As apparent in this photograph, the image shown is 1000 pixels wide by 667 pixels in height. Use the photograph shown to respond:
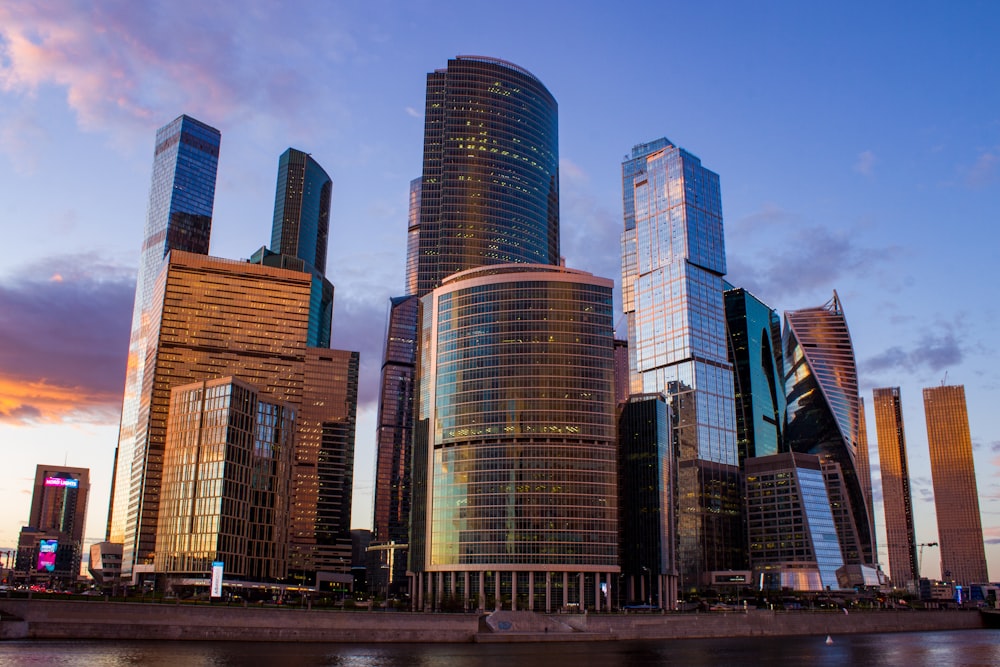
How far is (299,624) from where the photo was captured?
487 ft

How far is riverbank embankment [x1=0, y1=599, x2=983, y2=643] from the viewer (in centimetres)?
13262

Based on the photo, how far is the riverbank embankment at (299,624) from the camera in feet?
435

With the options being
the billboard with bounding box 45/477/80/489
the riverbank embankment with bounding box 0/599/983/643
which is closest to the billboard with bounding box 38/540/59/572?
the billboard with bounding box 45/477/80/489

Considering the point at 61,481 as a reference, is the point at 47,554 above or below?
below

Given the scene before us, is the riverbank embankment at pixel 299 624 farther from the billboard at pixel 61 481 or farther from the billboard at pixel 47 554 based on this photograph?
the billboard at pixel 61 481

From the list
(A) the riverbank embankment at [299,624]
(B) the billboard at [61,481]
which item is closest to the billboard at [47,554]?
(B) the billboard at [61,481]

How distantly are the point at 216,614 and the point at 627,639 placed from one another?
78097mm

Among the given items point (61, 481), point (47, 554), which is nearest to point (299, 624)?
point (47, 554)

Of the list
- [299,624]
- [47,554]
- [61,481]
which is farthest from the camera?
[61,481]

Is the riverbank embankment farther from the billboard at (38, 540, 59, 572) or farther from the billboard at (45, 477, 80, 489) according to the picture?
the billboard at (45, 477, 80, 489)

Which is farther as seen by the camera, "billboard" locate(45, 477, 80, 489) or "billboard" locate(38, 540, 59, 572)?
"billboard" locate(45, 477, 80, 489)

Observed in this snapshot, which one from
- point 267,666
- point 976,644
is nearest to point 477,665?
point 267,666

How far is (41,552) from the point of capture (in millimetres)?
170125

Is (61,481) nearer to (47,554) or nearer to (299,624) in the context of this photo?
(47,554)
